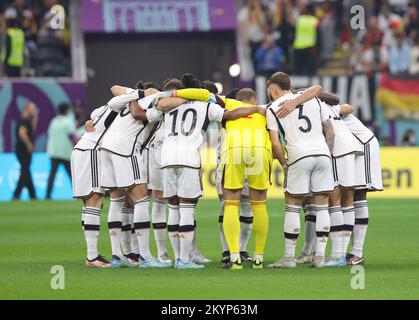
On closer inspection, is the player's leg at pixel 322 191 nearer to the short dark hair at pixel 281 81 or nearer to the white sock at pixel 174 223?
the short dark hair at pixel 281 81

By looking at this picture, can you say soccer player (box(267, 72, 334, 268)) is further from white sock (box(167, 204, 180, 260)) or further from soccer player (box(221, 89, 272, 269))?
white sock (box(167, 204, 180, 260))

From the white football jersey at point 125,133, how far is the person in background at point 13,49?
62.0 ft

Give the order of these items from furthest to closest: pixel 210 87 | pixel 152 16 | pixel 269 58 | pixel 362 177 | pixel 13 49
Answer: pixel 152 16 < pixel 269 58 < pixel 13 49 < pixel 210 87 < pixel 362 177

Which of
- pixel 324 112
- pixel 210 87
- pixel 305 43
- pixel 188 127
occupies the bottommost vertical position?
pixel 188 127

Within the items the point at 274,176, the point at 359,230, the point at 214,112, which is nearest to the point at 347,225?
the point at 359,230

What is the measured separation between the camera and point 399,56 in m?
35.6

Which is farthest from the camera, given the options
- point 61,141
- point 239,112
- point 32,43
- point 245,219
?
point 32,43

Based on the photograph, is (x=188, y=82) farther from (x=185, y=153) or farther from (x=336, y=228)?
(x=336, y=228)

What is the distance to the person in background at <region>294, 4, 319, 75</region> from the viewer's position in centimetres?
3472

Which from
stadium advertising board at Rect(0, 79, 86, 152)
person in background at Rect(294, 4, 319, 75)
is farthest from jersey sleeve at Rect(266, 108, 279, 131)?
person in background at Rect(294, 4, 319, 75)

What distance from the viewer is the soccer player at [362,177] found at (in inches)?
602

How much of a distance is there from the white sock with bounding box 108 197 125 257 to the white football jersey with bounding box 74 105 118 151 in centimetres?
83

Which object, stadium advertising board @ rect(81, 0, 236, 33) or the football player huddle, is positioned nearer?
the football player huddle

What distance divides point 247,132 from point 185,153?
82cm
